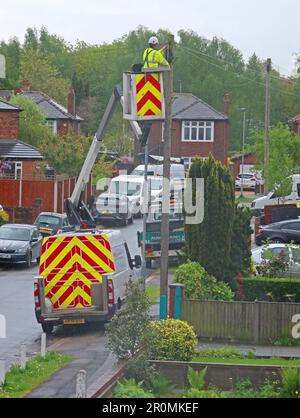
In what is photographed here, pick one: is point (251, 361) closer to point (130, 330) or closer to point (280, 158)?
point (130, 330)

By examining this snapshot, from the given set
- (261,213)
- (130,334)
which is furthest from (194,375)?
(261,213)

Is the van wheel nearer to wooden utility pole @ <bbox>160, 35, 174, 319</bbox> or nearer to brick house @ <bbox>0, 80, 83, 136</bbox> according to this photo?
wooden utility pole @ <bbox>160, 35, 174, 319</bbox>

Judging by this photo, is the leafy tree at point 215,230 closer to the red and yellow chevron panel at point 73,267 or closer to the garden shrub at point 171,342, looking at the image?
the red and yellow chevron panel at point 73,267

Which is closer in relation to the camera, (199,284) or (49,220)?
(199,284)

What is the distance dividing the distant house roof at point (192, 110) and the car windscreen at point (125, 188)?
25.9 m

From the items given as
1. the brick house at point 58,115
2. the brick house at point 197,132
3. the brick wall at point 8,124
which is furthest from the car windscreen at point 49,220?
the brick house at point 197,132

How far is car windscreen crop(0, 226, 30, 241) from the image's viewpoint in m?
38.0

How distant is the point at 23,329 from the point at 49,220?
709 inches

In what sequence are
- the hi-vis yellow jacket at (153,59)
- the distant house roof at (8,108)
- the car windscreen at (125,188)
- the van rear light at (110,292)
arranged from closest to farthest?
the hi-vis yellow jacket at (153,59), the van rear light at (110,292), the car windscreen at (125,188), the distant house roof at (8,108)

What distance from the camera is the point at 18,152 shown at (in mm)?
56000

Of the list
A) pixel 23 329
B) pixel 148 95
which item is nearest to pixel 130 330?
pixel 148 95

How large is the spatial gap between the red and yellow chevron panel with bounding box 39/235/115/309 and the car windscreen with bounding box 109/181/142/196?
29.6m

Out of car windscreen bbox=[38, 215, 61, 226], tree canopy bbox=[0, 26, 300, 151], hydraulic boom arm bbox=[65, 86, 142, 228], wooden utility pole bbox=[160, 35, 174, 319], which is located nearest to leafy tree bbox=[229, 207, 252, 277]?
hydraulic boom arm bbox=[65, 86, 142, 228]

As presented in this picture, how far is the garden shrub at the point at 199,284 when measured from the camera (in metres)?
25.5
